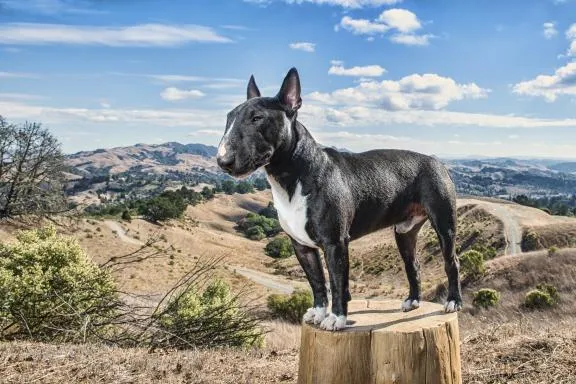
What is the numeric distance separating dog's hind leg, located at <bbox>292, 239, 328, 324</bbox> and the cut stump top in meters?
0.30

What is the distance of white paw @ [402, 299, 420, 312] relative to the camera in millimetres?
→ 5722

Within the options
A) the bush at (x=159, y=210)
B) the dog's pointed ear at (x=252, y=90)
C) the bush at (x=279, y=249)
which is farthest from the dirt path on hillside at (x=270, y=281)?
the dog's pointed ear at (x=252, y=90)

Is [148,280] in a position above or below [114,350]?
below

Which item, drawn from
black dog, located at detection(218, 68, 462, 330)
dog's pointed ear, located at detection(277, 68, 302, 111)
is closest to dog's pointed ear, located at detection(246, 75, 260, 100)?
black dog, located at detection(218, 68, 462, 330)

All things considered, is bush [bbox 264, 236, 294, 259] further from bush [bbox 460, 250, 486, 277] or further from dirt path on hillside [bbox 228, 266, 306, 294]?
bush [bbox 460, 250, 486, 277]

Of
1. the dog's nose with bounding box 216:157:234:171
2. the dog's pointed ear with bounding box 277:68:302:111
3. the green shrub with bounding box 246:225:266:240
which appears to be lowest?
the green shrub with bounding box 246:225:266:240

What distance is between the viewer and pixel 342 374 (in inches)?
193

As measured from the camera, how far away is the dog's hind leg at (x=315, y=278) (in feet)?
16.7

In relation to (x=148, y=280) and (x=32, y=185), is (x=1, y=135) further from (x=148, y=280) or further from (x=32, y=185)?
(x=148, y=280)

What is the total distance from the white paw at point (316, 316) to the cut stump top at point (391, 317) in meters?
0.26

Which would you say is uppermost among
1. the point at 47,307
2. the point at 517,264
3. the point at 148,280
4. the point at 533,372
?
the point at 533,372

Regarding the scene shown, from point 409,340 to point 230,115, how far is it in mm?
2561

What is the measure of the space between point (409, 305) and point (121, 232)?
68.1 metres

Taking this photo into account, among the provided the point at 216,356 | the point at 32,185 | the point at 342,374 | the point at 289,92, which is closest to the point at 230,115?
the point at 289,92
